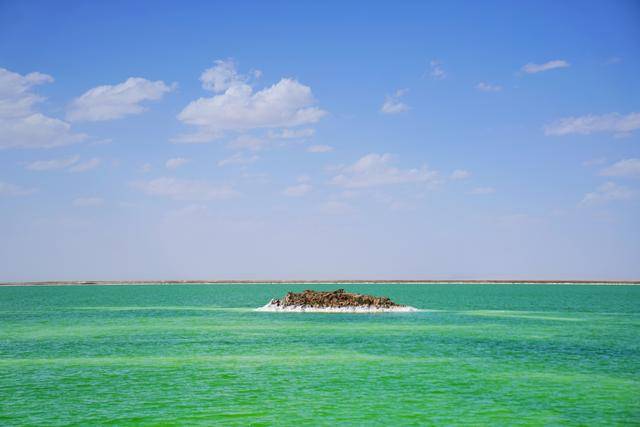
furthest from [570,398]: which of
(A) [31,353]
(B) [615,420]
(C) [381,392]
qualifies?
(A) [31,353]

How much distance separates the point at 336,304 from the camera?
91.3m

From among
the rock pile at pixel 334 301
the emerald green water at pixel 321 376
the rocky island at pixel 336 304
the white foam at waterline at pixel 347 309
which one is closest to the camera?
the emerald green water at pixel 321 376

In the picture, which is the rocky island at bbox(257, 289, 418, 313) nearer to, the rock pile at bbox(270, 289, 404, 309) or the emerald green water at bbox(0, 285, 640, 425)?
the rock pile at bbox(270, 289, 404, 309)

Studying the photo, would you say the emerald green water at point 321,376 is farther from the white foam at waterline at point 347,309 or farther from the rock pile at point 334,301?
→ the rock pile at point 334,301

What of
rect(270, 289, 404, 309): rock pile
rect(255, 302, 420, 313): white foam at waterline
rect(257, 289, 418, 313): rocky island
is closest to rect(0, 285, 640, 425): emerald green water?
rect(255, 302, 420, 313): white foam at waterline

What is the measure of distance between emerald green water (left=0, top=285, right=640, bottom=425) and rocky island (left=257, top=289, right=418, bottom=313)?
83.1ft

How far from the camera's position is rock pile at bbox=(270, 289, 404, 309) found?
9064 centimetres

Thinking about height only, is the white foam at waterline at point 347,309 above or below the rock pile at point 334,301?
below

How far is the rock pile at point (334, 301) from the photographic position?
3568 inches

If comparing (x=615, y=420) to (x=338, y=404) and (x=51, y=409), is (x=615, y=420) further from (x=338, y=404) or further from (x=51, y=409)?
(x=51, y=409)

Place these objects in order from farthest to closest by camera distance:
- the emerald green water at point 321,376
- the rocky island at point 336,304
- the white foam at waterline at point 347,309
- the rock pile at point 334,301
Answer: the rock pile at point 334,301, the rocky island at point 336,304, the white foam at waterline at point 347,309, the emerald green water at point 321,376

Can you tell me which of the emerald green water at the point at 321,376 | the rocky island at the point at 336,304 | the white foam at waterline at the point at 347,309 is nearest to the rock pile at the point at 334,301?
the rocky island at the point at 336,304

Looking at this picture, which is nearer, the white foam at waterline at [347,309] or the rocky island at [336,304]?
the white foam at waterline at [347,309]

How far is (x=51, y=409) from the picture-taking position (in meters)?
27.5
